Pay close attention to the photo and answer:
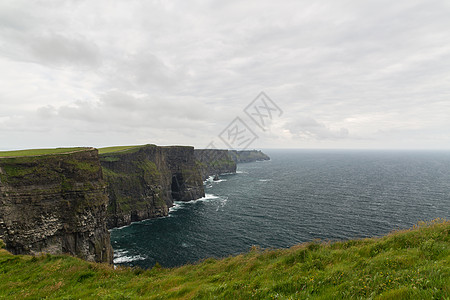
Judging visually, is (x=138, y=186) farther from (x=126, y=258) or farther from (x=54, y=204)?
(x=54, y=204)

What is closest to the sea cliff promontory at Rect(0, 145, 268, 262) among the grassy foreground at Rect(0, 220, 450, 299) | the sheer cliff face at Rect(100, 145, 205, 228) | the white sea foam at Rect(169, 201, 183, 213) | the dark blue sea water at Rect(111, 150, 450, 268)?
the dark blue sea water at Rect(111, 150, 450, 268)

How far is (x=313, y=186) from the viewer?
10675 centimetres

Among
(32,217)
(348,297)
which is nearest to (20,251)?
(32,217)

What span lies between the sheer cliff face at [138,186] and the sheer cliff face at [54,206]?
22.5 meters

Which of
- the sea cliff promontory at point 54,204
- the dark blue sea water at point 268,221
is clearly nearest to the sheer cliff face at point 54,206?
the sea cliff promontory at point 54,204

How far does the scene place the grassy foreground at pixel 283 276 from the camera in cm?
786

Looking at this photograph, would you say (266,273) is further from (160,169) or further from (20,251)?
(160,169)

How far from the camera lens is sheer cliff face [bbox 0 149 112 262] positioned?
3359 cm

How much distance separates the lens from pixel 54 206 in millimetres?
36844

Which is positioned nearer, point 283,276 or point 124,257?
point 283,276

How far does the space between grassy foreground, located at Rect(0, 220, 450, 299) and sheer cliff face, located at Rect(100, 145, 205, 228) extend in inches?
1847

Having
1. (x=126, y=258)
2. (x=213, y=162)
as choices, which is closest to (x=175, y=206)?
(x=126, y=258)

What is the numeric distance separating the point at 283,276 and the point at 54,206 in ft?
138

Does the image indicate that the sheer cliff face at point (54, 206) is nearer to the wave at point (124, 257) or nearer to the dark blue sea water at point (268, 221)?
the wave at point (124, 257)
